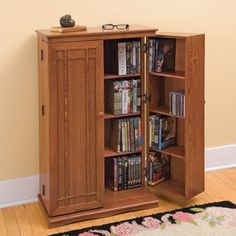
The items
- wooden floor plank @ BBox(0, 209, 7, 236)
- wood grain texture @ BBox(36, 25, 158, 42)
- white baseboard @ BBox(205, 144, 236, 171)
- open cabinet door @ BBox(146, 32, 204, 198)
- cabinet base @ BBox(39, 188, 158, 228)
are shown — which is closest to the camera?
wood grain texture @ BBox(36, 25, 158, 42)

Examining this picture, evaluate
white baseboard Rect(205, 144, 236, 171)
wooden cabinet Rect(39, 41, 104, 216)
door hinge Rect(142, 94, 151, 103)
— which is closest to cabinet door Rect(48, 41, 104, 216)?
wooden cabinet Rect(39, 41, 104, 216)

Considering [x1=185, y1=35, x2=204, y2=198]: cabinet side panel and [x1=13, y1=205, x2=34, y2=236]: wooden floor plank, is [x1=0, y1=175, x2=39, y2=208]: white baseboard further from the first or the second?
[x1=185, y1=35, x2=204, y2=198]: cabinet side panel

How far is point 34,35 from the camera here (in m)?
3.33

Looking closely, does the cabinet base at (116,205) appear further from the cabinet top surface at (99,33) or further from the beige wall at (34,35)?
the cabinet top surface at (99,33)

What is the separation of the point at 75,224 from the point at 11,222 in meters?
0.43

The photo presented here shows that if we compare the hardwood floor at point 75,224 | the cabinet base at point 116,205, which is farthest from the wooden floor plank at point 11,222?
the cabinet base at point 116,205

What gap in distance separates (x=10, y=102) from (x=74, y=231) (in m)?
0.99

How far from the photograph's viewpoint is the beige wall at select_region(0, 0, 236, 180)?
3293 millimetres

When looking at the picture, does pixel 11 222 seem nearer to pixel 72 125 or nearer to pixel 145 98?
pixel 72 125

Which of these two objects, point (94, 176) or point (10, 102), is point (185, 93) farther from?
point (10, 102)

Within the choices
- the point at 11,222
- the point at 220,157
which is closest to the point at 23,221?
the point at 11,222

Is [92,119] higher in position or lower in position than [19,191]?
higher

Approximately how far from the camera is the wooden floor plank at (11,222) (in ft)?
10.1

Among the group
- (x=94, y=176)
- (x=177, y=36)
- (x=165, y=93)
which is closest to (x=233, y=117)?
(x=165, y=93)
